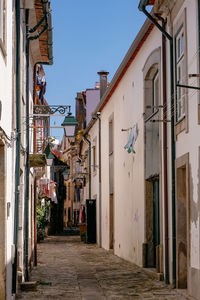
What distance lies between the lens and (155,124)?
1595 centimetres

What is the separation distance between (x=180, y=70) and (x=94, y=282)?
5.20m

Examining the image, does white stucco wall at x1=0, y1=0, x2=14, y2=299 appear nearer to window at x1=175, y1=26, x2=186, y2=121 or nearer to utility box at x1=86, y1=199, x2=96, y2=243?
window at x1=175, y1=26, x2=186, y2=121

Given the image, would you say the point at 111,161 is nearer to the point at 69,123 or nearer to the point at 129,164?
the point at 129,164

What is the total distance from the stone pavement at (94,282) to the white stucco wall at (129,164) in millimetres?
966

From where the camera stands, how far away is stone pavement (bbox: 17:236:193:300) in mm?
12055

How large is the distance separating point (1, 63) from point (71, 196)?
67213mm

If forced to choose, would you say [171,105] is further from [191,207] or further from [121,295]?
[121,295]

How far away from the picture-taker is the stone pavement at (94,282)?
1205 cm

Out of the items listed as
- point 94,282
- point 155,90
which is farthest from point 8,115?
point 155,90

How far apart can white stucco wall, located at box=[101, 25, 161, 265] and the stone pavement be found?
97cm

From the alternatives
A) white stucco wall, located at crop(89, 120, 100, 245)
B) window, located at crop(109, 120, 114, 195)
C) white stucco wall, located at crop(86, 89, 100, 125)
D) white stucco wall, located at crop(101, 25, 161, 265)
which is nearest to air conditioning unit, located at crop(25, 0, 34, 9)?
white stucco wall, located at crop(101, 25, 161, 265)

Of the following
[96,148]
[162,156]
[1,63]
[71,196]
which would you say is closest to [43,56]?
[162,156]

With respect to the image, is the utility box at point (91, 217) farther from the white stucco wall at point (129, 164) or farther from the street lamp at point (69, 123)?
the street lamp at point (69, 123)

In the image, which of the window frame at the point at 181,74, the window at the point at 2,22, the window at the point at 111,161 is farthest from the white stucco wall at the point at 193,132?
the window at the point at 111,161
